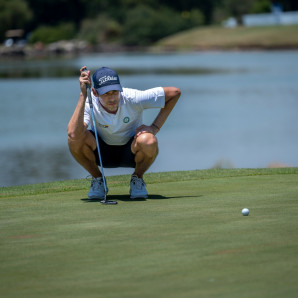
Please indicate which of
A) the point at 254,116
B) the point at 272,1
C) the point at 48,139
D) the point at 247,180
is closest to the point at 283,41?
the point at 272,1

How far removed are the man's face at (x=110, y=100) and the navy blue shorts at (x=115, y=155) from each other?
295 millimetres

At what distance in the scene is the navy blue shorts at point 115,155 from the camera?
666cm

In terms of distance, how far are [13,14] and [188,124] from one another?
285 ft

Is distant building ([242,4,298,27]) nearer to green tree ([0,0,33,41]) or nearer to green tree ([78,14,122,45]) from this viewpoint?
green tree ([78,14,122,45])

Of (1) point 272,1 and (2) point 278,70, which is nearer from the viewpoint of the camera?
(2) point 278,70

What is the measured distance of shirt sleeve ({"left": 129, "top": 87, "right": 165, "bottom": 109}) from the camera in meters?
6.46

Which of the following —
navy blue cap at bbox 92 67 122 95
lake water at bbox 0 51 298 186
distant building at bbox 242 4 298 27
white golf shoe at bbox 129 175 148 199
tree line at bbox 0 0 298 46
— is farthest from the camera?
tree line at bbox 0 0 298 46

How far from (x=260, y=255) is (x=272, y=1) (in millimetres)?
104152

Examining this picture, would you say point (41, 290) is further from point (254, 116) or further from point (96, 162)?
point (254, 116)

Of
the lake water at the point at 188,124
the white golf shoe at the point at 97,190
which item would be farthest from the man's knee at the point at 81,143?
the lake water at the point at 188,124

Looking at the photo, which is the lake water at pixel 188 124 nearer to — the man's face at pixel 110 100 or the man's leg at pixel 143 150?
the man's leg at pixel 143 150

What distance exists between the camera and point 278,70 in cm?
4725

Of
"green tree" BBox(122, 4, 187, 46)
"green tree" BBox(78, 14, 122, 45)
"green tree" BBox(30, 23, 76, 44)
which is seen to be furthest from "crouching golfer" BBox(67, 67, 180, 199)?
"green tree" BBox(30, 23, 76, 44)

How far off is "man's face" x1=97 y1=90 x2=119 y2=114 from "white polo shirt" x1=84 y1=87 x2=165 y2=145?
0.12 ft
